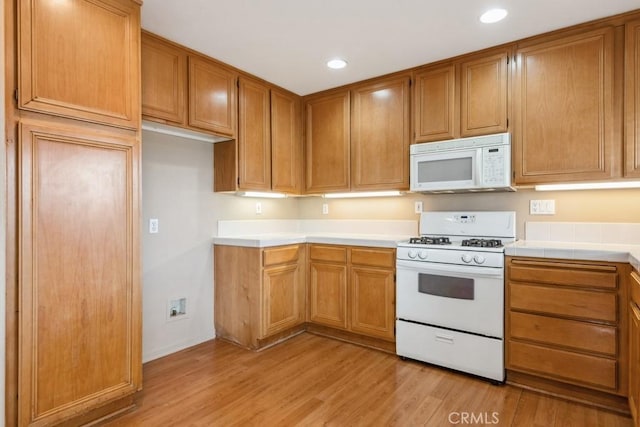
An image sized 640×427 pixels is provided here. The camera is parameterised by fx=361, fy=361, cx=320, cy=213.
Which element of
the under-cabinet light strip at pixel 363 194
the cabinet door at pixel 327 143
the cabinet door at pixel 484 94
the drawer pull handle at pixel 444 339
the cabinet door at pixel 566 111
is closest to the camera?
the cabinet door at pixel 566 111

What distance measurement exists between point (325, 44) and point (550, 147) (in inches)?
67.3

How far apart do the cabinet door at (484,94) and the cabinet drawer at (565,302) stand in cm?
114

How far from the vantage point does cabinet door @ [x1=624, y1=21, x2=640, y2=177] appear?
219 cm

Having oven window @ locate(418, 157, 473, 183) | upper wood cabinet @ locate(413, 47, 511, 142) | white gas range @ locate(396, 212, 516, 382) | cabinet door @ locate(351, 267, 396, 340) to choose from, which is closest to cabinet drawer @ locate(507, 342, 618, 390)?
white gas range @ locate(396, 212, 516, 382)

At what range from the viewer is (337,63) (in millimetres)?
2918

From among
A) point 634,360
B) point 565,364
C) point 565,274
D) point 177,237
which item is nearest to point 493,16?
point 565,274

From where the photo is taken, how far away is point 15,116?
63.9 inches

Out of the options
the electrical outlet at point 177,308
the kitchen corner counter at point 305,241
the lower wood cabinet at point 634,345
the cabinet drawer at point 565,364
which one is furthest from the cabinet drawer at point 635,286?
the electrical outlet at point 177,308

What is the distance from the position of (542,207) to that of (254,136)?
238 centimetres

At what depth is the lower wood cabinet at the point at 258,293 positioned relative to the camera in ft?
9.55

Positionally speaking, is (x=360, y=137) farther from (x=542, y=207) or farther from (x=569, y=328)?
(x=569, y=328)

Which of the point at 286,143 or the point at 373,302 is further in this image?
the point at 286,143

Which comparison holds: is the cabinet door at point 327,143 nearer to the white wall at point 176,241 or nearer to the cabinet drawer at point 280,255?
the cabinet drawer at point 280,255

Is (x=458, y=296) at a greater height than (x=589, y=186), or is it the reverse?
(x=589, y=186)
